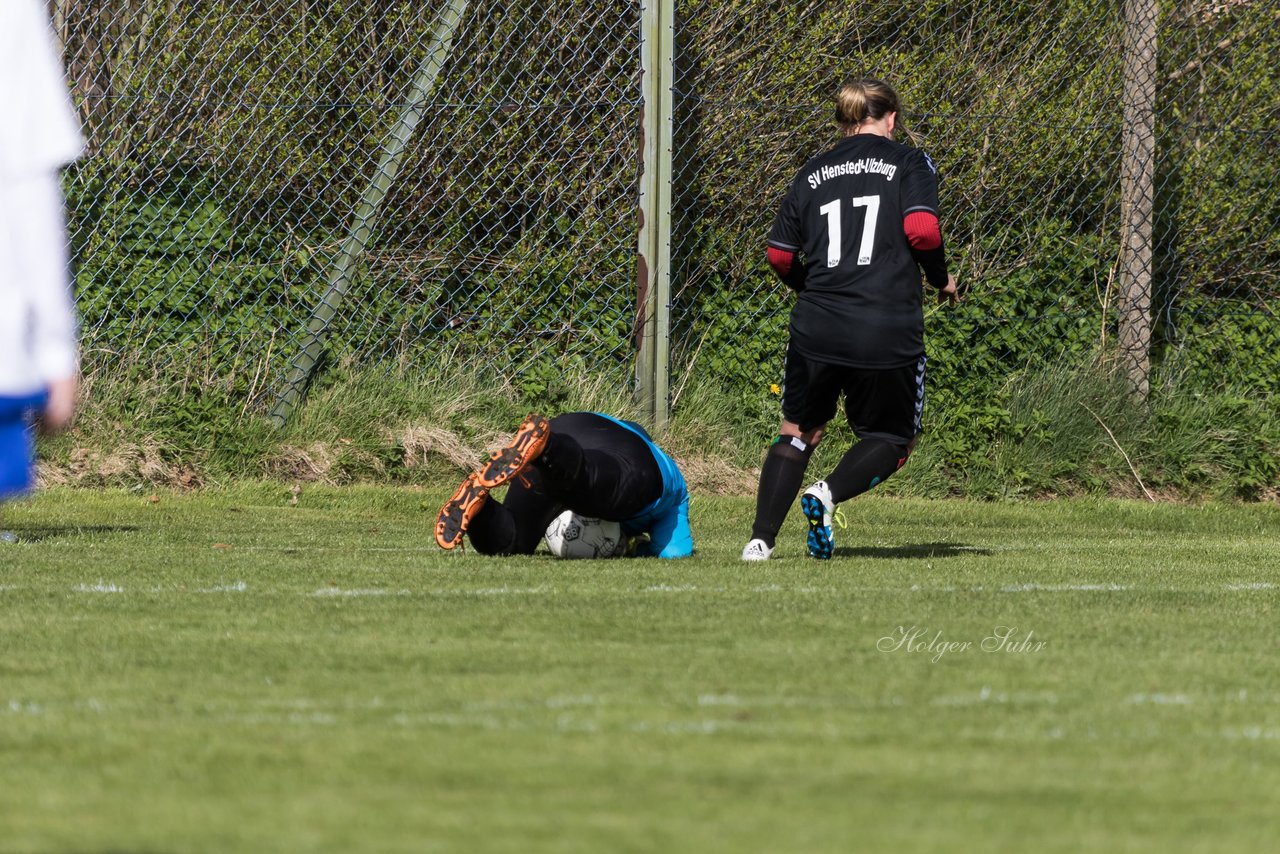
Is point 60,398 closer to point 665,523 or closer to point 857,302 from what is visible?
point 665,523

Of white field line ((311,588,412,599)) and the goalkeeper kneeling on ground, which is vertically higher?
the goalkeeper kneeling on ground

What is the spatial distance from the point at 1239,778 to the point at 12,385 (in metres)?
2.01

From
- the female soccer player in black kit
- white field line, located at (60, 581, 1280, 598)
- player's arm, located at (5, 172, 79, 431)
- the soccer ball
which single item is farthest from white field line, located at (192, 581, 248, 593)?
player's arm, located at (5, 172, 79, 431)

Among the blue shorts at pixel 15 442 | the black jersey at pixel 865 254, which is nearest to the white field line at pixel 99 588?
the blue shorts at pixel 15 442

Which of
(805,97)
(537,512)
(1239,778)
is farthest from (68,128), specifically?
(805,97)

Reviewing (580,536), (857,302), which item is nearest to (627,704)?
(580,536)

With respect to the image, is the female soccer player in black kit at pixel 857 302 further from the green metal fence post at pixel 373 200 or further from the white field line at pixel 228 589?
the green metal fence post at pixel 373 200

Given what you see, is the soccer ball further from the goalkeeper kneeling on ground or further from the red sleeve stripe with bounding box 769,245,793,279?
the red sleeve stripe with bounding box 769,245,793,279

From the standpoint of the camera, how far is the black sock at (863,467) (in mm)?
6102

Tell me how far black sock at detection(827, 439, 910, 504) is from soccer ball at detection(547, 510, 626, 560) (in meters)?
0.76

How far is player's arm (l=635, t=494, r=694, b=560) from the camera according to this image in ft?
20.2

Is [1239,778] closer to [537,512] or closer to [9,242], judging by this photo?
[9,242]

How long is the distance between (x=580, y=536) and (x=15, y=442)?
10.8 ft

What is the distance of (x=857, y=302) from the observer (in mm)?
6156
